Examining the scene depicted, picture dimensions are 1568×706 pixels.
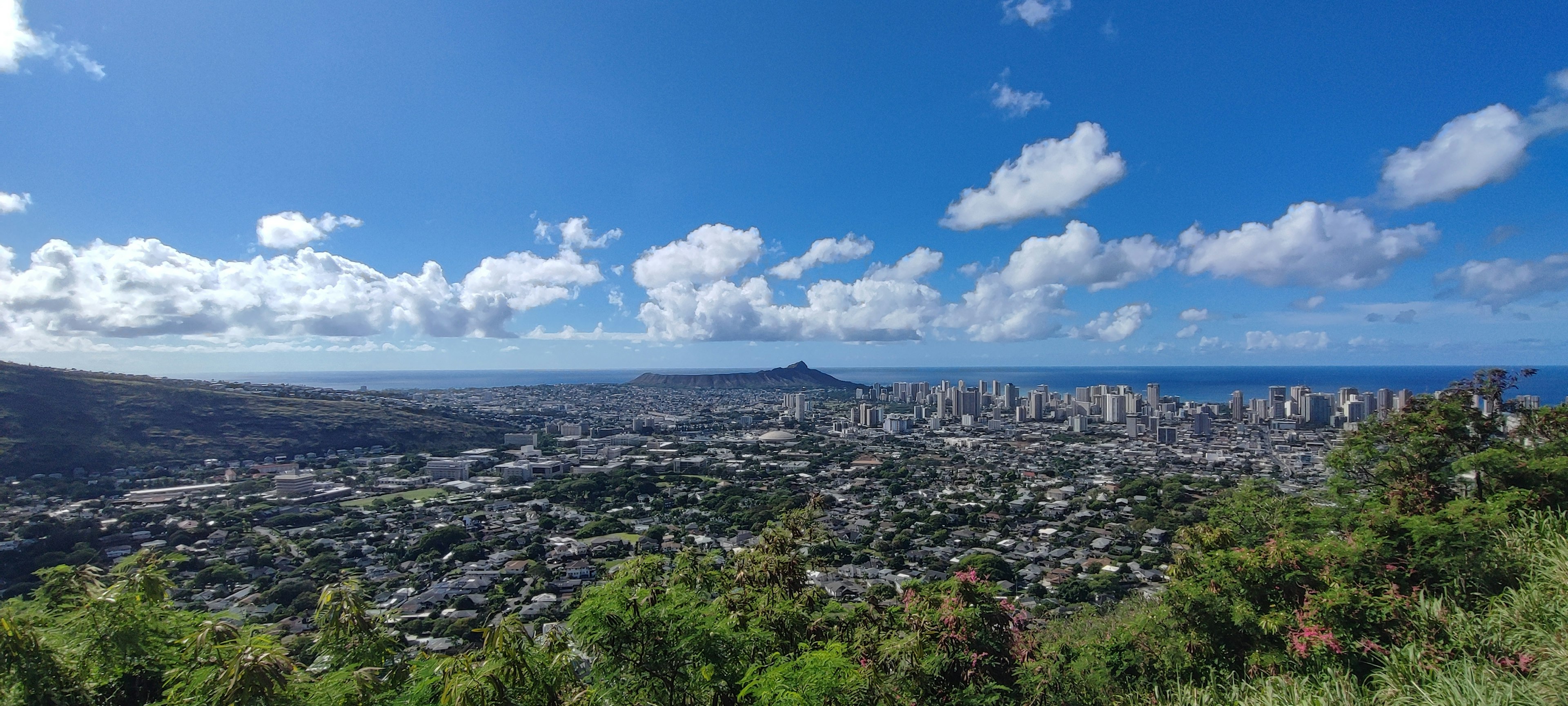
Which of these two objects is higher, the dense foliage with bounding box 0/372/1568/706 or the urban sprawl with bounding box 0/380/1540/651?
the dense foliage with bounding box 0/372/1568/706

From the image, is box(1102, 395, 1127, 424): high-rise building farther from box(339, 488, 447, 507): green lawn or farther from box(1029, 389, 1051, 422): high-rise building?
box(339, 488, 447, 507): green lawn

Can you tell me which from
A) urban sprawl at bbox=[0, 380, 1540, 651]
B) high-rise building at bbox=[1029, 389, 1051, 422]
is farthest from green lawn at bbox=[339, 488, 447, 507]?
high-rise building at bbox=[1029, 389, 1051, 422]

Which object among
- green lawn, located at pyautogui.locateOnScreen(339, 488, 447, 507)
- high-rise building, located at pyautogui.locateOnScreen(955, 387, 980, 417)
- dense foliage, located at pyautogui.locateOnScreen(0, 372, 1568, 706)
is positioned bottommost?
green lawn, located at pyautogui.locateOnScreen(339, 488, 447, 507)

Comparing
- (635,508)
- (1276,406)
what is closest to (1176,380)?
(1276,406)

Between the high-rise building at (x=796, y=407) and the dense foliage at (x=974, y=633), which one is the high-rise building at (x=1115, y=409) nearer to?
the high-rise building at (x=796, y=407)

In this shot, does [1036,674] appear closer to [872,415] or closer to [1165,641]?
[1165,641]

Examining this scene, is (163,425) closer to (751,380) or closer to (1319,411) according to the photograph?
(1319,411)
